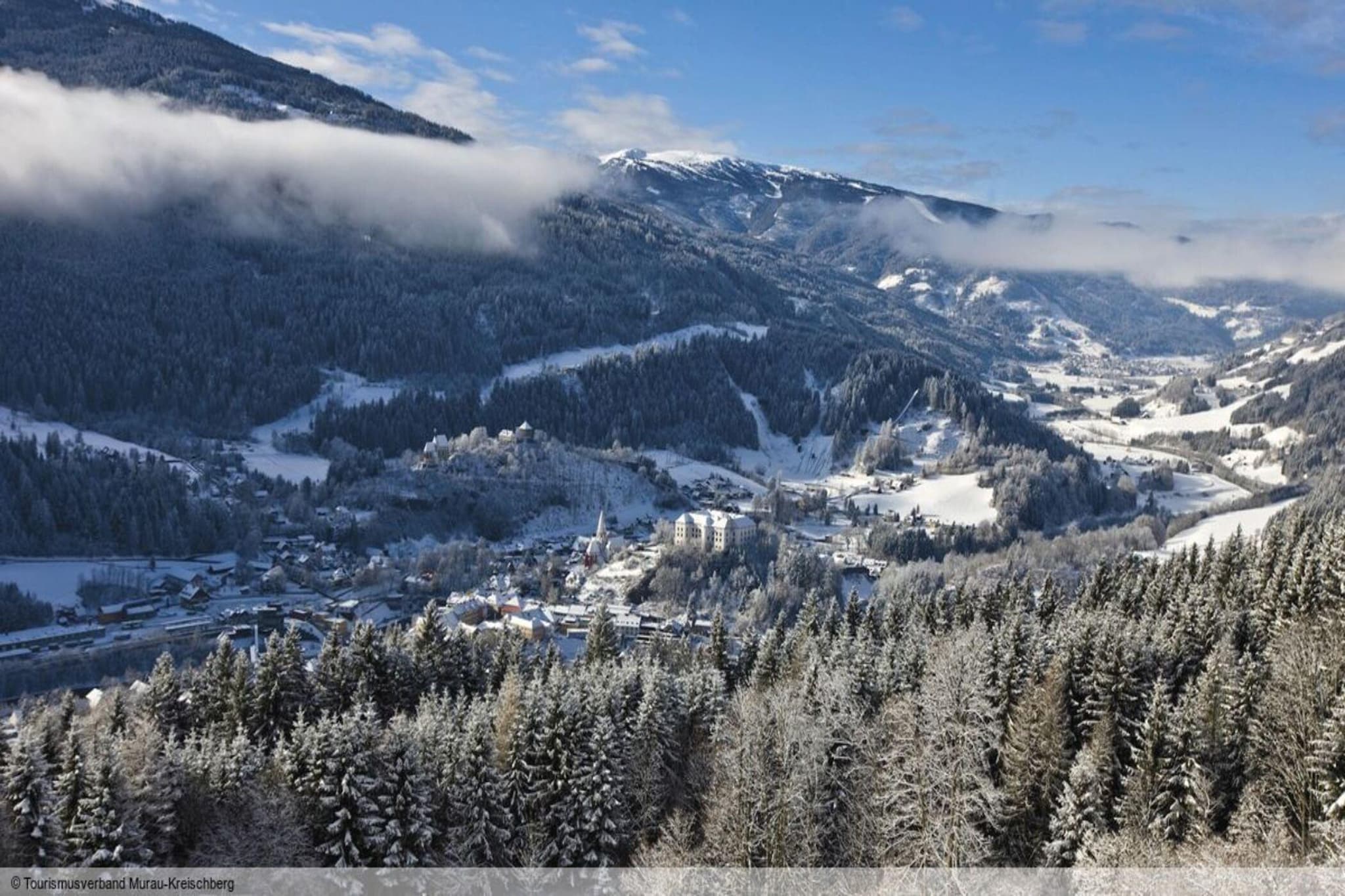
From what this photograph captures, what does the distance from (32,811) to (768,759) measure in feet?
65.4

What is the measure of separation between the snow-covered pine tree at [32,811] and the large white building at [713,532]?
73614 mm

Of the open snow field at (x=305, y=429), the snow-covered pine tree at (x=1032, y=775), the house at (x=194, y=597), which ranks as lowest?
the house at (x=194, y=597)

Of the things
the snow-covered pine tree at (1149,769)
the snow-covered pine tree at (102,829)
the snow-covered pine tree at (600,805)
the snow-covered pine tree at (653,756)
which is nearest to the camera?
the snow-covered pine tree at (102,829)

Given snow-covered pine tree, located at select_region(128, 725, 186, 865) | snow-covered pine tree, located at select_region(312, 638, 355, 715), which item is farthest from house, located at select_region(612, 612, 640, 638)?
snow-covered pine tree, located at select_region(128, 725, 186, 865)

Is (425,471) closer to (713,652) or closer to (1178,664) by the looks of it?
(713,652)

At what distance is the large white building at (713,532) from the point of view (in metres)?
99.7

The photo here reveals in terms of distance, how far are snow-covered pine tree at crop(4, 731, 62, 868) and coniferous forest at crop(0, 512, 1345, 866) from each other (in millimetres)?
68

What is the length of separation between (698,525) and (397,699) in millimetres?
59455

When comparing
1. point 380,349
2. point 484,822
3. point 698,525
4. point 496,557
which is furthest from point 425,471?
point 484,822

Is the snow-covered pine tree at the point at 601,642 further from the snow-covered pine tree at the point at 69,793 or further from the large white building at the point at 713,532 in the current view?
the large white building at the point at 713,532

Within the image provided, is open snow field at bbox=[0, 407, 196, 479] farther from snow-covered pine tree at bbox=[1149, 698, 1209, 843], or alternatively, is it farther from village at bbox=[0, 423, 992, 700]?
snow-covered pine tree at bbox=[1149, 698, 1209, 843]

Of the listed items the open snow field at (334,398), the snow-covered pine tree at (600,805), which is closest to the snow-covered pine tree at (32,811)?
the snow-covered pine tree at (600,805)

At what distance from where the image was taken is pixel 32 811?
89.0 feet

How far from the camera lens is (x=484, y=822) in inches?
1250
